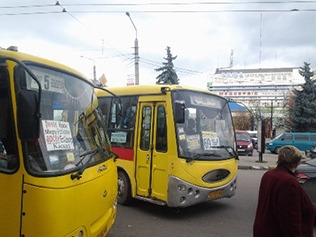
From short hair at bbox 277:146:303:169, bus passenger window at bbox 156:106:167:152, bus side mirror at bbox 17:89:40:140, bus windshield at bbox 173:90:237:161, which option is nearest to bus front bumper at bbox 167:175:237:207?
bus windshield at bbox 173:90:237:161

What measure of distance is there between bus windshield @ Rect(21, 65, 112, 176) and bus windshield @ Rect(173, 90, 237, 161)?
2.62 m

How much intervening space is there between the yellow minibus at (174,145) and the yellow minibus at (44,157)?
272 centimetres

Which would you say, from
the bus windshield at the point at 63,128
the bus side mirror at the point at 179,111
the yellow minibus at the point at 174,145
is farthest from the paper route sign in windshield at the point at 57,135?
the bus side mirror at the point at 179,111

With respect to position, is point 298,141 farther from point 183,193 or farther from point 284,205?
point 284,205

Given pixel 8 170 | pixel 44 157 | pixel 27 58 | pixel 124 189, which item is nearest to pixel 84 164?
pixel 44 157

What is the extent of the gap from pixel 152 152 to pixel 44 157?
4.17 metres

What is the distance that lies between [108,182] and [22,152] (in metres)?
1.49

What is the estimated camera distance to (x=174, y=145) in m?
7.30

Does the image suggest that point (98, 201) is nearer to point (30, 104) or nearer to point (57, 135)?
point (57, 135)

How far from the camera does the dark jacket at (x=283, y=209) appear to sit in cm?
336

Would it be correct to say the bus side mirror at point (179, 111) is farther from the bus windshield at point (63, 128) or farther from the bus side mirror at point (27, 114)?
the bus side mirror at point (27, 114)

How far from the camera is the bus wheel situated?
8.36 m

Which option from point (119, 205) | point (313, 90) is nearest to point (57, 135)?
point (119, 205)

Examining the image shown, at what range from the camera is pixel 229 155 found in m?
8.12
